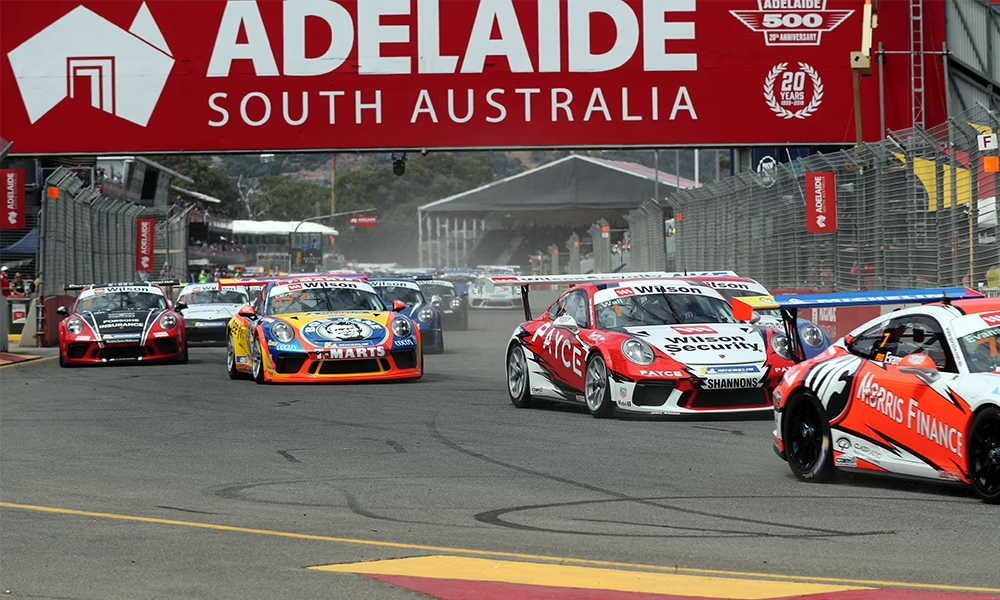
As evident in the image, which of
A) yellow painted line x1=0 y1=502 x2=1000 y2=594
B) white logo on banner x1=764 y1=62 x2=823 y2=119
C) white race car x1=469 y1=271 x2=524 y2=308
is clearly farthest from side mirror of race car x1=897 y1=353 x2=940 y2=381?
white race car x1=469 y1=271 x2=524 y2=308

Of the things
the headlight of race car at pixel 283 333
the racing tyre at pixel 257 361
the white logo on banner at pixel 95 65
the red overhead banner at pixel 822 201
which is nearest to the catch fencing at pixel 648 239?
the white logo on banner at pixel 95 65

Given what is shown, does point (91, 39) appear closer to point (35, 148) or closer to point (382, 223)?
point (35, 148)

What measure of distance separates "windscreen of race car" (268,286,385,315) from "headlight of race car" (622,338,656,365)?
581 cm

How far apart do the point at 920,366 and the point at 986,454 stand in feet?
2.04

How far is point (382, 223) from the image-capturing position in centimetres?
15400

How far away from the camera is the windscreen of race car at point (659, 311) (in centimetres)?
1318

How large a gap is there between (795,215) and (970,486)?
16.2 m

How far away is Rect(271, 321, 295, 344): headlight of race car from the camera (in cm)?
1666

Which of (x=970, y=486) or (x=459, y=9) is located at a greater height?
(x=459, y=9)

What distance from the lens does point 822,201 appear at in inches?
848

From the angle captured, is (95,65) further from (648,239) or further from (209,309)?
(648,239)

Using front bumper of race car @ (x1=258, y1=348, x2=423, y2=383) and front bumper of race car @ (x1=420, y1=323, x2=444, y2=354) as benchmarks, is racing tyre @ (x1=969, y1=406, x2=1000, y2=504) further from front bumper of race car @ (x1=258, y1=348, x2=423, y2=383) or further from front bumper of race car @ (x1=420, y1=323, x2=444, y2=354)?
front bumper of race car @ (x1=420, y1=323, x2=444, y2=354)

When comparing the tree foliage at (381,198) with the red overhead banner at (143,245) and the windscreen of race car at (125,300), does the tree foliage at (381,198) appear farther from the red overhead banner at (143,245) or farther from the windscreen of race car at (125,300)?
the windscreen of race car at (125,300)

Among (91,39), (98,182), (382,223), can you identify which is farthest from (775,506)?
(382,223)
